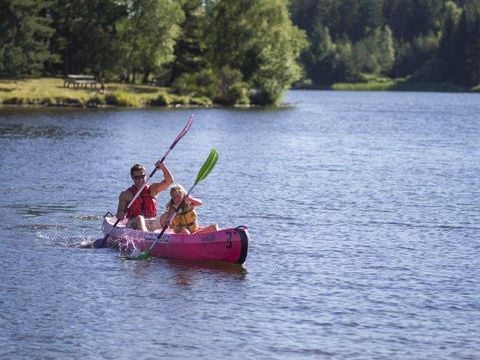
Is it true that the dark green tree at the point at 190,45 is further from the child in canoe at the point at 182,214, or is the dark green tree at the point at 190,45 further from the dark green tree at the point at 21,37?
the child in canoe at the point at 182,214

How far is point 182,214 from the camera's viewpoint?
2191 cm

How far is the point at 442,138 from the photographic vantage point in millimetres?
59781

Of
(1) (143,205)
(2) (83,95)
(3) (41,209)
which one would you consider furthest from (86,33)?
(1) (143,205)

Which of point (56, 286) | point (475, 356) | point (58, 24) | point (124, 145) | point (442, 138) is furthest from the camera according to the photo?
Answer: point (58, 24)

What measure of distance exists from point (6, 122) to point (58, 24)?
1348 inches

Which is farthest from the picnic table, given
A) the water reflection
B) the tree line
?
the tree line

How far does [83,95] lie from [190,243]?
64.9 metres

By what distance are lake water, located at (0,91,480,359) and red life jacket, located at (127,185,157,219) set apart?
4.65 feet

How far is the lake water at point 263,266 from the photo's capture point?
15531 millimetres

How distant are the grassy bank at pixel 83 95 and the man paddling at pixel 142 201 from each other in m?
58.6

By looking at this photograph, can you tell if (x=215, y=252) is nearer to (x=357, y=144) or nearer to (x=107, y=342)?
(x=107, y=342)

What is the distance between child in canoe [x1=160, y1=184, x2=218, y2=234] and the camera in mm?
21656

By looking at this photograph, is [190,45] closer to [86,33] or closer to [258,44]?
[258,44]

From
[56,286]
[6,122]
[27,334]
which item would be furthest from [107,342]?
[6,122]
